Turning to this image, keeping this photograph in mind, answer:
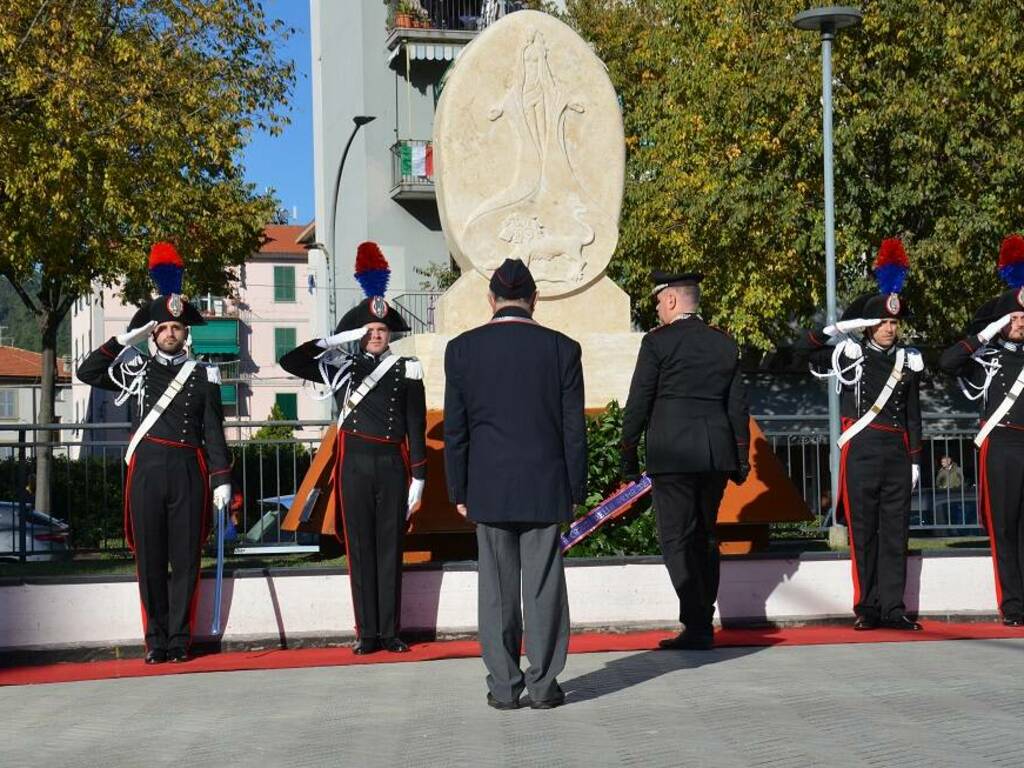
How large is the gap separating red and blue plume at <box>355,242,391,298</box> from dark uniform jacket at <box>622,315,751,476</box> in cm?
181

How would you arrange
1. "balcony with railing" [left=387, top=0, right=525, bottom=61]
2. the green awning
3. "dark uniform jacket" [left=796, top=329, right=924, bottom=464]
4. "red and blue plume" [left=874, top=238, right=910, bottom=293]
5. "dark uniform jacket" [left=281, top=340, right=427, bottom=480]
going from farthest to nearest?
the green awning → "balcony with railing" [left=387, top=0, right=525, bottom=61] → "red and blue plume" [left=874, top=238, right=910, bottom=293] → "dark uniform jacket" [left=796, top=329, right=924, bottom=464] → "dark uniform jacket" [left=281, top=340, right=427, bottom=480]

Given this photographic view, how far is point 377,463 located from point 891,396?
318 centimetres

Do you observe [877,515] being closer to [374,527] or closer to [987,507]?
[987,507]

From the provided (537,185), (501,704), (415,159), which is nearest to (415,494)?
(501,704)

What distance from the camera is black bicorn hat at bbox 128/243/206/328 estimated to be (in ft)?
32.4

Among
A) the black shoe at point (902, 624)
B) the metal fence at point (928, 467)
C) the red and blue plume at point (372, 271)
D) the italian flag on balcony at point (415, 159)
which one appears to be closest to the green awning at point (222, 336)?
the italian flag on balcony at point (415, 159)

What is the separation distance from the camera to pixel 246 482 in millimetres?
13812

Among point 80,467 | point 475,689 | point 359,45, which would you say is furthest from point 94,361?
point 359,45

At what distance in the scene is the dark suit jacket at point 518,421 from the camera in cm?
774

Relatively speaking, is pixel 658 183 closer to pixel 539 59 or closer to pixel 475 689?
pixel 539 59

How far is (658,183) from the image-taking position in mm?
31750

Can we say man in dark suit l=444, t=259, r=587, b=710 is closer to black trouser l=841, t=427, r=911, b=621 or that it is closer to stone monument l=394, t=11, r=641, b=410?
black trouser l=841, t=427, r=911, b=621

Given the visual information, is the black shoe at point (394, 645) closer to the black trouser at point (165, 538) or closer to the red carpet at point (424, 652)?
the red carpet at point (424, 652)

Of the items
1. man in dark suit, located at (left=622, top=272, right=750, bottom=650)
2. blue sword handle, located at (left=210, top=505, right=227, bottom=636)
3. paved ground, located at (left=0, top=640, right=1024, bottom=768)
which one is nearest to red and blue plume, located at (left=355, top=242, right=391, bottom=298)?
blue sword handle, located at (left=210, top=505, right=227, bottom=636)
